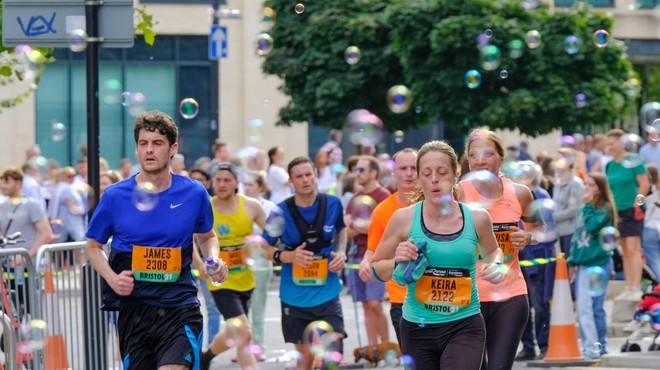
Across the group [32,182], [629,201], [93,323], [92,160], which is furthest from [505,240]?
[32,182]

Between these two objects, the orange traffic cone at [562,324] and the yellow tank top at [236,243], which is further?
the orange traffic cone at [562,324]

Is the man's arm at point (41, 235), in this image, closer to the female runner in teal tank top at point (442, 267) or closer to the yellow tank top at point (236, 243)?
the yellow tank top at point (236, 243)

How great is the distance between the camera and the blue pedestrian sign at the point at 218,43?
2269 cm

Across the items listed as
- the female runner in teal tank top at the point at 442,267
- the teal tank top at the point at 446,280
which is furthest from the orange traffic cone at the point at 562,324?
the teal tank top at the point at 446,280

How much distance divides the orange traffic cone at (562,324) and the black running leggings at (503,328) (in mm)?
4190

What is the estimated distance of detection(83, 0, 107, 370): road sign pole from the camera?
9742mm

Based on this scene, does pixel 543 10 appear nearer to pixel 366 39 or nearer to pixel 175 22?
pixel 366 39

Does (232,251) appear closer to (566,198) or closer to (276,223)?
(276,223)

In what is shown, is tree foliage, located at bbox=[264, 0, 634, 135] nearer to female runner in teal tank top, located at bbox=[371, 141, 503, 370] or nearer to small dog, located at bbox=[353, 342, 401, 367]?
small dog, located at bbox=[353, 342, 401, 367]

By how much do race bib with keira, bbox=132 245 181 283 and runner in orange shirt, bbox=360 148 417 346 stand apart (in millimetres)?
2032

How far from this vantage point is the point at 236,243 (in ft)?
38.3

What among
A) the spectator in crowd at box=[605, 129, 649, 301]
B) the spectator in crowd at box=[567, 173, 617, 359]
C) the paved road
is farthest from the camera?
the spectator in crowd at box=[605, 129, 649, 301]

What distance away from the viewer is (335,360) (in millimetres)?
10805

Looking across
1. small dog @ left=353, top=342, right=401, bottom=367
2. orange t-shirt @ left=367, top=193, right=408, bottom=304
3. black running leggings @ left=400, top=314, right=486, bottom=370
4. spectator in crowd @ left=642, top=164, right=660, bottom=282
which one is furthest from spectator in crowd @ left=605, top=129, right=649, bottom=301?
black running leggings @ left=400, top=314, right=486, bottom=370
